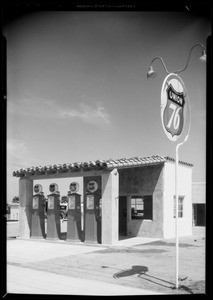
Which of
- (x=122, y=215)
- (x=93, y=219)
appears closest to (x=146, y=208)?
(x=122, y=215)

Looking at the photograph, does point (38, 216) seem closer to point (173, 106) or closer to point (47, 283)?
point (47, 283)

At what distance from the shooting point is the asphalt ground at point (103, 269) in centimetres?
695

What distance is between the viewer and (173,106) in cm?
699

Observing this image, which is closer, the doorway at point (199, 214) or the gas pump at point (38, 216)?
the gas pump at point (38, 216)

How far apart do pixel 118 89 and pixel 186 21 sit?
3777 millimetres

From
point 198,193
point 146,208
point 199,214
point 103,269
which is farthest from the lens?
point 199,214

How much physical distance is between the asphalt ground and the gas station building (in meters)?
1.02

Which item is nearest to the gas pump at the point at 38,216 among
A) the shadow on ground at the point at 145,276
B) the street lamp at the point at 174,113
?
the shadow on ground at the point at 145,276

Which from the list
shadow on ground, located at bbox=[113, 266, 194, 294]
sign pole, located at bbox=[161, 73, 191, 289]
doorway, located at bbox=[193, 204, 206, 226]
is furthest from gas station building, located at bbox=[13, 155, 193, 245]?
sign pole, located at bbox=[161, 73, 191, 289]

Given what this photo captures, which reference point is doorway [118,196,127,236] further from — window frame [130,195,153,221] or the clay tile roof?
the clay tile roof

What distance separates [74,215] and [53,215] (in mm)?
1159

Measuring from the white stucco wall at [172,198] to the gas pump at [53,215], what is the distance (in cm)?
443

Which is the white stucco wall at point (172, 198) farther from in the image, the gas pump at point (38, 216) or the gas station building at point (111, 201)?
the gas pump at point (38, 216)

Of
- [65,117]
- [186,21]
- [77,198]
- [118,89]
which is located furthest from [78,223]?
[186,21]
